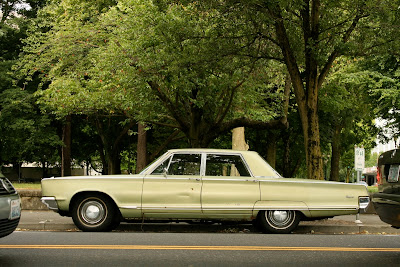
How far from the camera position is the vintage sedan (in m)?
10.0

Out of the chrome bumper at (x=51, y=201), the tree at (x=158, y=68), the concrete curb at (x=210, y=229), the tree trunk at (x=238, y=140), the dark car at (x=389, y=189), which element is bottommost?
the concrete curb at (x=210, y=229)

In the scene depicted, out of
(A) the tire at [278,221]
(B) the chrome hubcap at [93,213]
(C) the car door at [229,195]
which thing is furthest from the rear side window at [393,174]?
(B) the chrome hubcap at [93,213]

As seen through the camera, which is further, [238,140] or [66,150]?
[66,150]

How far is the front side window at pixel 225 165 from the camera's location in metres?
10.3

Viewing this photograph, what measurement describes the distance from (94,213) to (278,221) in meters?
3.58

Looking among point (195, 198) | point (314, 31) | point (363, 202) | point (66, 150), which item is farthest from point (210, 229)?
point (66, 150)

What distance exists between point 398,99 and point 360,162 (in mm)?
8775

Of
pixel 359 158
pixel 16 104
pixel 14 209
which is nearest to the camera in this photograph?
pixel 14 209

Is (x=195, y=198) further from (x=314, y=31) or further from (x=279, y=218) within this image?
(x=314, y=31)

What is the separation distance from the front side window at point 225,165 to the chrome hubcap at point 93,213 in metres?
2.20

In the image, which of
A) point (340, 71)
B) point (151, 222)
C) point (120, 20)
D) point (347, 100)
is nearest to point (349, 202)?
point (151, 222)

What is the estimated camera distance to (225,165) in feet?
34.7

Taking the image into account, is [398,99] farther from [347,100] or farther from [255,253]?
[255,253]

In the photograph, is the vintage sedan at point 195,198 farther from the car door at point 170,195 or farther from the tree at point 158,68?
the tree at point 158,68
